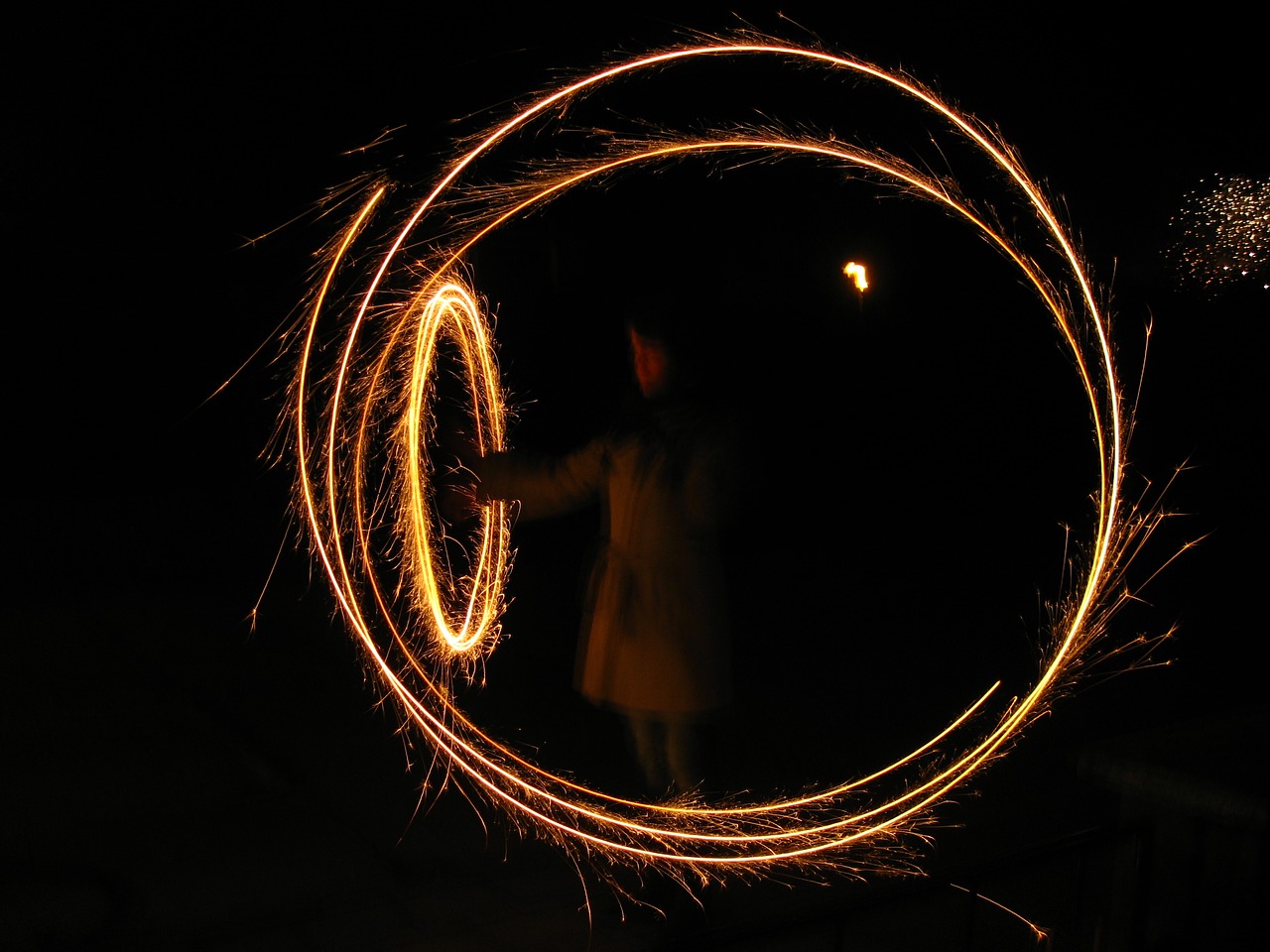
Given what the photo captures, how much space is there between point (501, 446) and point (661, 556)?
71.4 inches

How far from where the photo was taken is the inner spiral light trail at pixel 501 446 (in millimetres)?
3625

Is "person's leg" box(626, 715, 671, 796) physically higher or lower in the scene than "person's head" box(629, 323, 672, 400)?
lower

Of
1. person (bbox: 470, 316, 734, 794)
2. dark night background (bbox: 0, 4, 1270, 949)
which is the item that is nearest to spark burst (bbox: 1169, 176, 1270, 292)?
dark night background (bbox: 0, 4, 1270, 949)

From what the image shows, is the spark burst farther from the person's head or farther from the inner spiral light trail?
the person's head

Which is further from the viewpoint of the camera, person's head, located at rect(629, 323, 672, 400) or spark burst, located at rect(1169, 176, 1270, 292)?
spark burst, located at rect(1169, 176, 1270, 292)

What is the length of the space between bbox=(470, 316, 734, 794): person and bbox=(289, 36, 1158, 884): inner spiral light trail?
1.22 ft

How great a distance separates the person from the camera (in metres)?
3.12

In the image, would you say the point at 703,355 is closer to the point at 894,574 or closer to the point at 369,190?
the point at 369,190

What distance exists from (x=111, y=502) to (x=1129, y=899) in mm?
10263

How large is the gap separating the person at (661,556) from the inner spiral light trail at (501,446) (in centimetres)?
37

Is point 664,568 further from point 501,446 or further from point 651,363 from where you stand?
point 501,446

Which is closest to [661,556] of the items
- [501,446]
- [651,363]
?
[651,363]

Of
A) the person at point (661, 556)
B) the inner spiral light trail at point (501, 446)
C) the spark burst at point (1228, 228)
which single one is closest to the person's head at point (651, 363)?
the person at point (661, 556)

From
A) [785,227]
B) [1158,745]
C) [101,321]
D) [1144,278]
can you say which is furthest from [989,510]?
[1158,745]
